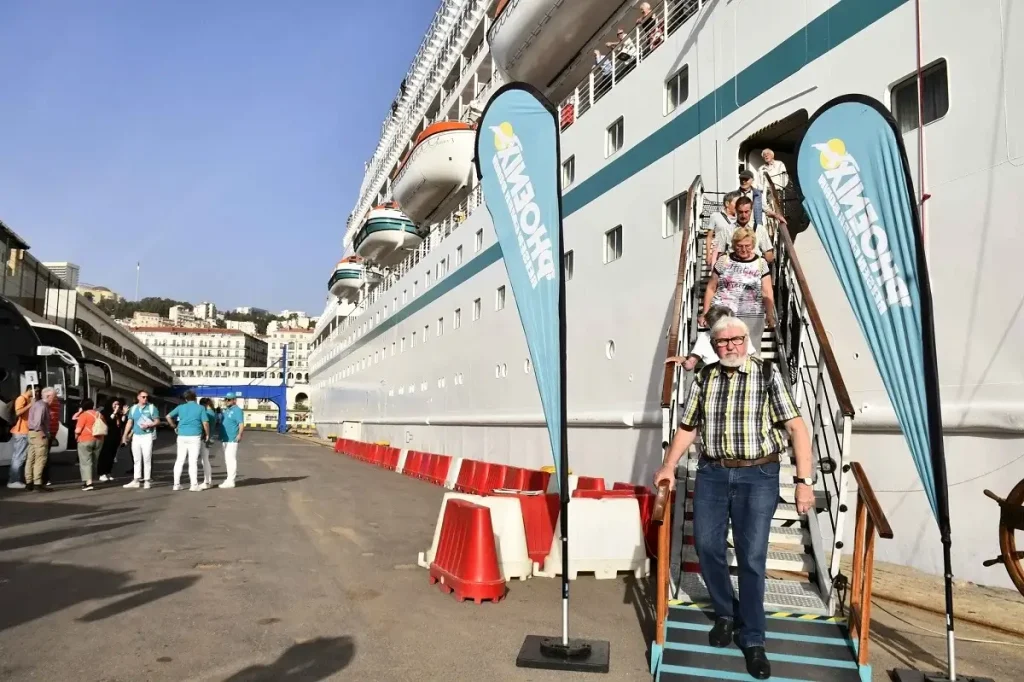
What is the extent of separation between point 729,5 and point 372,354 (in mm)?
23769

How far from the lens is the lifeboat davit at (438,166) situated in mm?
Answer: 20266

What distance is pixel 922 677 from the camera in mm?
3809

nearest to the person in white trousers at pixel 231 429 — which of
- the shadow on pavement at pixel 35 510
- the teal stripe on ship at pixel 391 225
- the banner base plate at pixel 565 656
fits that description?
the shadow on pavement at pixel 35 510

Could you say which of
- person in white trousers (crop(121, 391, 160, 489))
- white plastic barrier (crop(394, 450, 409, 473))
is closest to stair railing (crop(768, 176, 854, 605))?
person in white trousers (crop(121, 391, 160, 489))

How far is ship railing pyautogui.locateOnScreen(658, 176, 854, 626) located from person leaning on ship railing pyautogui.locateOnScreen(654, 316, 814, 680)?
100 centimetres

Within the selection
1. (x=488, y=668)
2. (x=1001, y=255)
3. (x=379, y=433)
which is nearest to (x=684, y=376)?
(x=1001, y=255)

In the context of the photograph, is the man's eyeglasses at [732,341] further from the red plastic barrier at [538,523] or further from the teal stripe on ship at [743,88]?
the teal stripe on ship at [743,88]

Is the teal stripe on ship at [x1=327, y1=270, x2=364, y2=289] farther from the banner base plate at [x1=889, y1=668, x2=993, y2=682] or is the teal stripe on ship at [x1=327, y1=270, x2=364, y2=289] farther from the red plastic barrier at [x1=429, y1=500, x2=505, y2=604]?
the banner base plate at [x1=889, y1=668, x2=993, y2=682]

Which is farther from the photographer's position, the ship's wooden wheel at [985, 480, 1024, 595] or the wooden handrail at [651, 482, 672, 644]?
the ship's wooden wheel at [985, 480, 1024, 595]

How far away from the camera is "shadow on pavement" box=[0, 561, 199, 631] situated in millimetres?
4715

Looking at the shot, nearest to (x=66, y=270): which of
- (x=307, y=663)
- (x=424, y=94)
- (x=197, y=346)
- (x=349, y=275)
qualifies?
(x=349, y=275)

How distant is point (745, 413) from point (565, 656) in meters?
1.65

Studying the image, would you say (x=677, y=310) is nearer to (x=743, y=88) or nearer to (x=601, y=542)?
(x=601, y=542)

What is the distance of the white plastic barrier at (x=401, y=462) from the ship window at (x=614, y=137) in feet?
32.8
